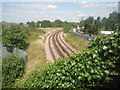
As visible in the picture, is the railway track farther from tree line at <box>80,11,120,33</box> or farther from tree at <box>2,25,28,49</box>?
tree line at <box>80,11,120,33</box>

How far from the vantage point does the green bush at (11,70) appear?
13.4 metres

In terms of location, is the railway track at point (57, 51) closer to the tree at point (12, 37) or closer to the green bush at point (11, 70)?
the tree at point (12, 37)

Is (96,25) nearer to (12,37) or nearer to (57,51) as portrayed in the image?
(57,51)

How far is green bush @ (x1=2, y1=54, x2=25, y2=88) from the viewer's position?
13.4m

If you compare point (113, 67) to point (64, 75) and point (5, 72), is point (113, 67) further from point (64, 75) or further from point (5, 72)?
point (5, 72)

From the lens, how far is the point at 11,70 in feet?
46.3

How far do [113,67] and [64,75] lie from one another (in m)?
1.71

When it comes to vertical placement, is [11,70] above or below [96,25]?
below

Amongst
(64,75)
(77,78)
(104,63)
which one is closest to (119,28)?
(104,63)

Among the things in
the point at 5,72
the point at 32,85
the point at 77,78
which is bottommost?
the point at 5,72

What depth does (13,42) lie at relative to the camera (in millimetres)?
23734

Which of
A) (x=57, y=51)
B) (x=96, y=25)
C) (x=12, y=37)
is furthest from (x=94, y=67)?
(x=96, y=25)

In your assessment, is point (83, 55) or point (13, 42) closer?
point (83, 55)

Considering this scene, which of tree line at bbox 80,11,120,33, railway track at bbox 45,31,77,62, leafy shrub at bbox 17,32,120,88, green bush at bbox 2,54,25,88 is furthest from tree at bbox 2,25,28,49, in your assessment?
leafy shrub at bbox 17,32,120,88
